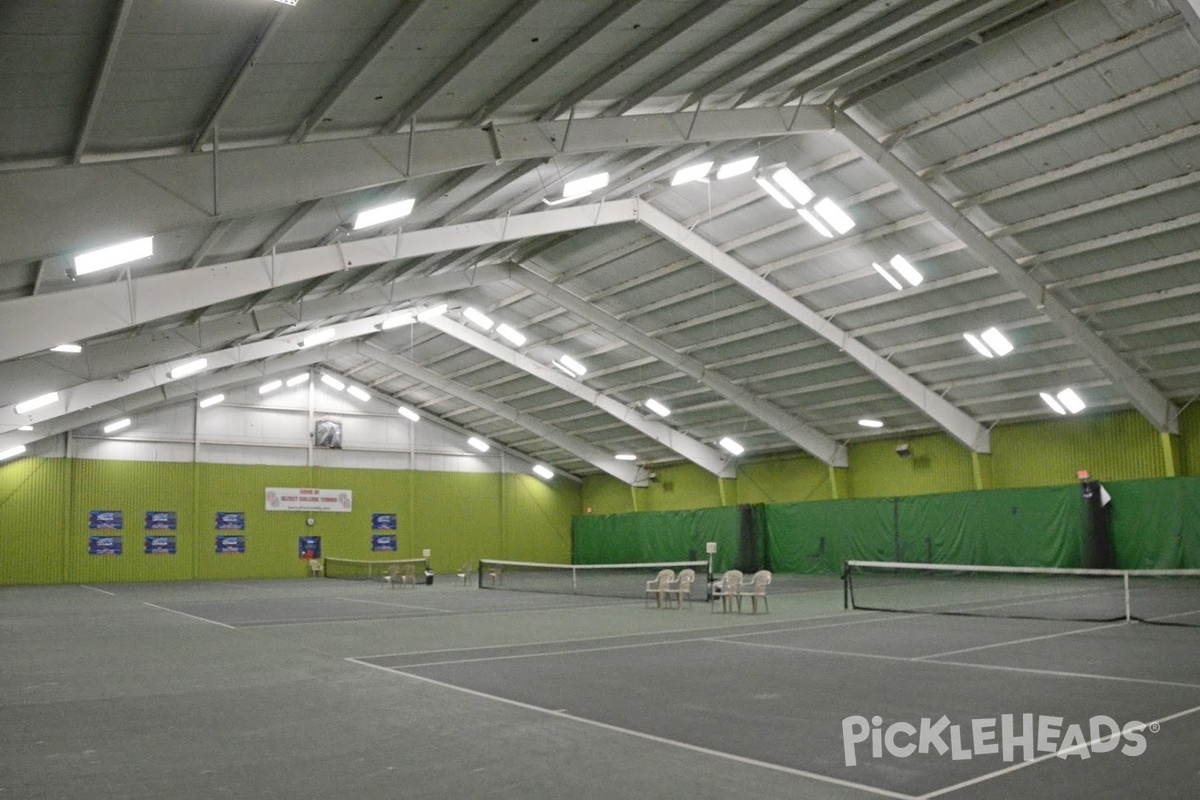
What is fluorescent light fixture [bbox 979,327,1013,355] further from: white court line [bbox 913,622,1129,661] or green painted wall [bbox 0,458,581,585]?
green painted wall [bbox 0,458,581,585]

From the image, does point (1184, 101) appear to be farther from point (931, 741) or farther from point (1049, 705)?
point (931, 741)

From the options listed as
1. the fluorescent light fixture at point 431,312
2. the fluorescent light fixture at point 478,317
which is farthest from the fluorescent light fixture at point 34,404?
the fluorescent light fixture at point 478,317

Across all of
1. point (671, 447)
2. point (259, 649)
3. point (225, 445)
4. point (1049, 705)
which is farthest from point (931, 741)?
point (225, 445)

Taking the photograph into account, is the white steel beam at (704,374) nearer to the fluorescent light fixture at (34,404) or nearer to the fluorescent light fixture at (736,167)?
the fluorescent light fixture at (736,167)

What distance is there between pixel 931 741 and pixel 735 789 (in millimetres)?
1938

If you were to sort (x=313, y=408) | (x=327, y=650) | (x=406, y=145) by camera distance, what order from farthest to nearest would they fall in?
(x=313, y=408) < (x=327, y=650) < (x=406, y=145)

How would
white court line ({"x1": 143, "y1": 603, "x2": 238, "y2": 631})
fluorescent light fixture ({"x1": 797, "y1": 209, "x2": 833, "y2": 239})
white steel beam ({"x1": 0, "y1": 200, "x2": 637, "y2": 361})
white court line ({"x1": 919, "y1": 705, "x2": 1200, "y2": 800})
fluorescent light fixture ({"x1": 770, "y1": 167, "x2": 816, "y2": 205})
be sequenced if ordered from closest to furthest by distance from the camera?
white court line ({"x1": 919, "y1": 705, "x2": 1200, "y2": 800}), white steel beam ({"x1": 0, "y1": 200, "x2": 637, "y2": 361}), white court line ({"x1": 143, "y1": 603, "x2": 238, "y2": 631}), fluorescent light fixture ({"x1": 770, "y1": 167, "x2": 816, "y2": 205}), fluorescent light fixture ({"x1": 797, "y1": 209, "x2": 833, "y2": 239})

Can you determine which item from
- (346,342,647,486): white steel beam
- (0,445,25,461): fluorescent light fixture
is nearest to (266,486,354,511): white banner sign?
(346,342,647,486): white steel beam

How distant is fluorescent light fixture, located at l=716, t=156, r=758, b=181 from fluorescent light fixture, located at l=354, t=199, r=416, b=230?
23.3 ft

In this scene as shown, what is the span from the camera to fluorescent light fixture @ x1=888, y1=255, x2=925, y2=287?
23.1 m

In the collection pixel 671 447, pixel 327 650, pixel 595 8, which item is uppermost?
pixel 595 8

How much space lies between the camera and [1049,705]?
27.1 feet

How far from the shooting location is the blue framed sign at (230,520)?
40094 mm

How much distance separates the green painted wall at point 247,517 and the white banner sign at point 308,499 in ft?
0.89
